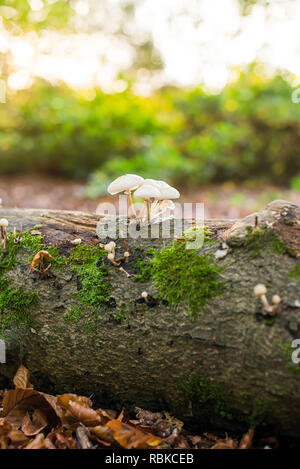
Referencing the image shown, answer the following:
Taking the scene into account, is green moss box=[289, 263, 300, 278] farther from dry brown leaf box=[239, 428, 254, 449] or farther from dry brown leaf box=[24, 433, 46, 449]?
dry brown leaf box=[24, 433, 46, 449]

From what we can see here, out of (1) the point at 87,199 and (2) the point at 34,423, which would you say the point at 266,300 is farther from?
(1) the point at 87,199

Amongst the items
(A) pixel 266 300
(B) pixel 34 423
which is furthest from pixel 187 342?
(B) pixel 34 423

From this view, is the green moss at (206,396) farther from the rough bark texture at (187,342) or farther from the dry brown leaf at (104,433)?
the dry brown leaf at (104,433)

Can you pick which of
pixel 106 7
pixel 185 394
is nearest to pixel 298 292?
pixel 185 394

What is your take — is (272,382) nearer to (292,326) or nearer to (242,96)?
(292,326)

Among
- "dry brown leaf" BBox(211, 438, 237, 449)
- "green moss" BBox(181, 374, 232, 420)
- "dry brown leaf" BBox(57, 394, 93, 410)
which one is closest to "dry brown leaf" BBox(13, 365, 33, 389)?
"dry brown leaf" BBox(57, 394, 93, 410)

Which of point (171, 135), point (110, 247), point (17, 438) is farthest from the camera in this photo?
point (171, 135)
